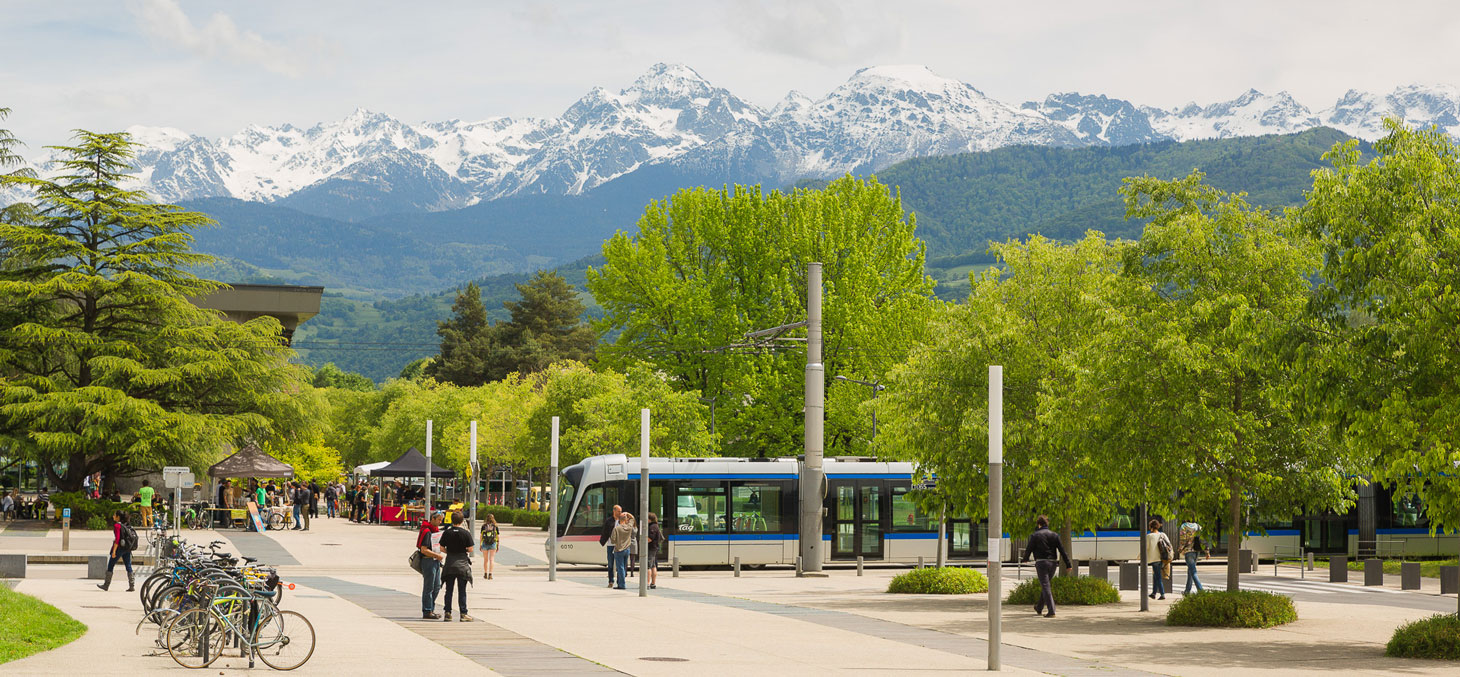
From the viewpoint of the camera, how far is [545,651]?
16734 millimetres

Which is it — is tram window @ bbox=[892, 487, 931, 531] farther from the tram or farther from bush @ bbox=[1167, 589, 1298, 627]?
bush @ bbox=[1167, 589, 1298, 627]

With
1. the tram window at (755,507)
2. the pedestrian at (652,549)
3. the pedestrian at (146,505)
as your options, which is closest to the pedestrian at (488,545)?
the pedestrian at (652,549)

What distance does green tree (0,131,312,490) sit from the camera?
46875 millimetres

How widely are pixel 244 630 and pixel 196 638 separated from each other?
573mm

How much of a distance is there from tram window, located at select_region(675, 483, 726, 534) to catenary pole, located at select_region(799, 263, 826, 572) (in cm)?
396

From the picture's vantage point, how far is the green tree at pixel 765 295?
4512 cm

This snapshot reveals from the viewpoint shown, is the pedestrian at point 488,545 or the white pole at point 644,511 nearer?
the white pole at point 644,511

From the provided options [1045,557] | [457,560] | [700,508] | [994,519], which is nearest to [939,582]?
[1045,557]

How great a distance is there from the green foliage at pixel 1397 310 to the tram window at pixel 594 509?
2235 cm

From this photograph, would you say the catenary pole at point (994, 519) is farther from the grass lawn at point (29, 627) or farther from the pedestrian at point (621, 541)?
the pedestrian at point (621, 541)

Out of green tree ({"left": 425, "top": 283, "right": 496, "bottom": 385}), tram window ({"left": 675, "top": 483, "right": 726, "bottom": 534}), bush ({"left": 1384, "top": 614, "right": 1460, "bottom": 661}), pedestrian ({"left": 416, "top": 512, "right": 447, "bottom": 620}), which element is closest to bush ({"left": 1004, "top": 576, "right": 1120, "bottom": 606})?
bush ({"left": 1384, "top": 614, "right": 1460, "bottom": 661})

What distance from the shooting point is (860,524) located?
3794 cm

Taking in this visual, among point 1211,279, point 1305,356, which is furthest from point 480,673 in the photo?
point 1211,279

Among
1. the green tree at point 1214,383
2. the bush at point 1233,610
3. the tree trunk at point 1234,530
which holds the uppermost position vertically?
the green tree at point 1214,383
